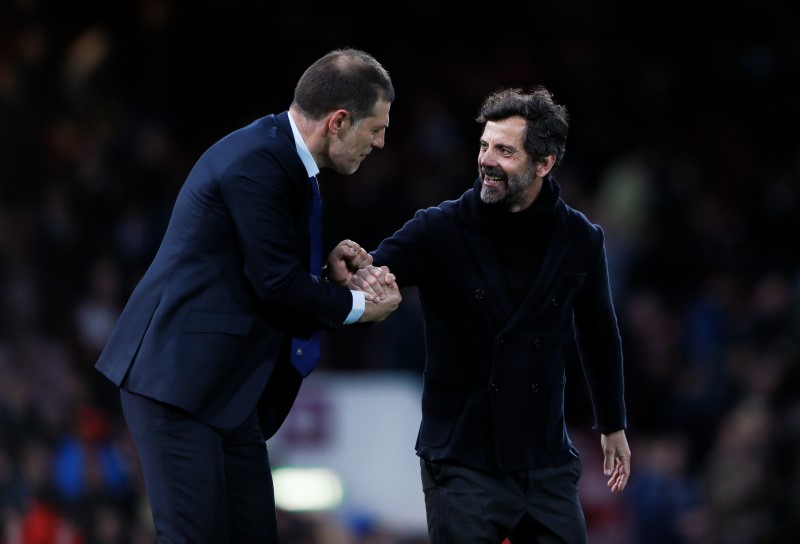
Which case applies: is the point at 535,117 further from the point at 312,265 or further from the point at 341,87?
the point at 312,265

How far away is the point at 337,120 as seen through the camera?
14.3 feet

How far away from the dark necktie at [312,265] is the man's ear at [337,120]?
6.0 inches

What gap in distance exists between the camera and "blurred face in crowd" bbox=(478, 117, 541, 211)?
473cm

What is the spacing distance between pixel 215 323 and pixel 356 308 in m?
0.45

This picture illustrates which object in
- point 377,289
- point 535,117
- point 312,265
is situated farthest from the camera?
point 535,117

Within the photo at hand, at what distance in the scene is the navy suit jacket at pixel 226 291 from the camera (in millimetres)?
4184

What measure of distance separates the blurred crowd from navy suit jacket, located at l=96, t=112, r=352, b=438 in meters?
3.94

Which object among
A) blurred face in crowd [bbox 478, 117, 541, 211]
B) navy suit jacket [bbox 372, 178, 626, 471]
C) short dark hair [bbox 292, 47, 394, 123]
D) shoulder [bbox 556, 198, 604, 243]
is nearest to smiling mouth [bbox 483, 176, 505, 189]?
blurred face in crowd [bbox 478, 117, 541, 211]

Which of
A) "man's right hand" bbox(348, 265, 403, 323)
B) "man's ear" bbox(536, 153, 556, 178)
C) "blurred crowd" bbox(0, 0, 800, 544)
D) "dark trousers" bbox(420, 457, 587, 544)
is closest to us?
"man's right hand" bbox(348, 265, 403, 323)

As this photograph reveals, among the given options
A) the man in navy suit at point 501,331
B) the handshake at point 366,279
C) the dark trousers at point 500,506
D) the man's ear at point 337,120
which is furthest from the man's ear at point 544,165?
the dark trousers at point 500,506

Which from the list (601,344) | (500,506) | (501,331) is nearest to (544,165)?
(501,331)

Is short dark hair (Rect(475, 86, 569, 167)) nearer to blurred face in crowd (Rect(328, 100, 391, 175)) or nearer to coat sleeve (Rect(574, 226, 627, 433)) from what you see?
coat sleeve (Rect(574, 226, 627, 433))

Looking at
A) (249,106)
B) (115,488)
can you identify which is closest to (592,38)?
(249,106)

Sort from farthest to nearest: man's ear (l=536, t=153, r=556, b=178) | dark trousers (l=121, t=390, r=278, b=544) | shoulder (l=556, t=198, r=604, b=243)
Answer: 1. shoulder (l=556, t=198, r=604, b=243)
2. man's ear (l=536, t=153, r=556, b=178)
3. dark trousers (l=121, t=390, r=278, b=544)
